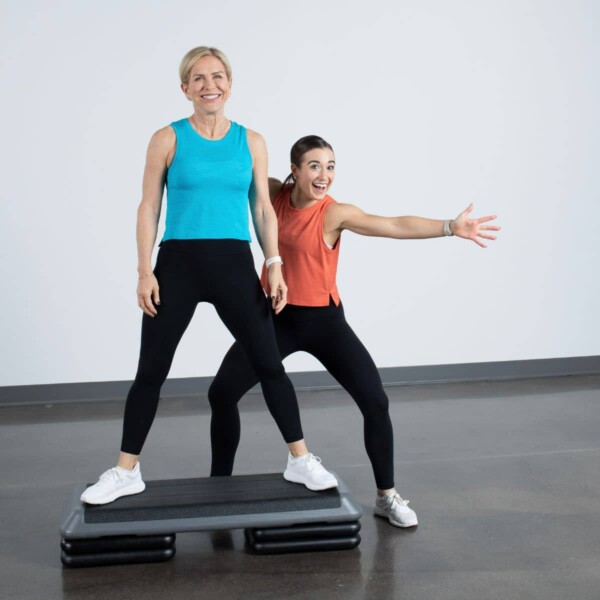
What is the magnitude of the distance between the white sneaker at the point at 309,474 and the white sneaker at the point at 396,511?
0.99 ft

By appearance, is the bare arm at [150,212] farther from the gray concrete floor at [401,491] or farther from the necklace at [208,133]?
the gray concrete floor at [401,491]

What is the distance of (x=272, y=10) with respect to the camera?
18.1 ft

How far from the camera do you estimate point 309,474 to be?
3.12m

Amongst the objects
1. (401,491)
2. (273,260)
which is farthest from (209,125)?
(401,491)

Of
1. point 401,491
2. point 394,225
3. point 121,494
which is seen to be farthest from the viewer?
point 401,491

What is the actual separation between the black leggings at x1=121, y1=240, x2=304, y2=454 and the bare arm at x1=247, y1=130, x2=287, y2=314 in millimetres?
59

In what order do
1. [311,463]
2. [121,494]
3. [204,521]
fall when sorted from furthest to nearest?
[311,463], [121,494], [204,521]

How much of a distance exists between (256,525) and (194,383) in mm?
2789

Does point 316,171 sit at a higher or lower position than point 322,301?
higher

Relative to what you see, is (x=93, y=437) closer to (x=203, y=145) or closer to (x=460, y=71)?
(x=203, y=145)

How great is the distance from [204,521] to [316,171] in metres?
1.26

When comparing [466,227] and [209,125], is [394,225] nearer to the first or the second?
[466,227]

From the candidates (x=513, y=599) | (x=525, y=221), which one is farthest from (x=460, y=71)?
(x=513, y=599)

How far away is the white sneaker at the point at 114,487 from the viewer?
296 cm
